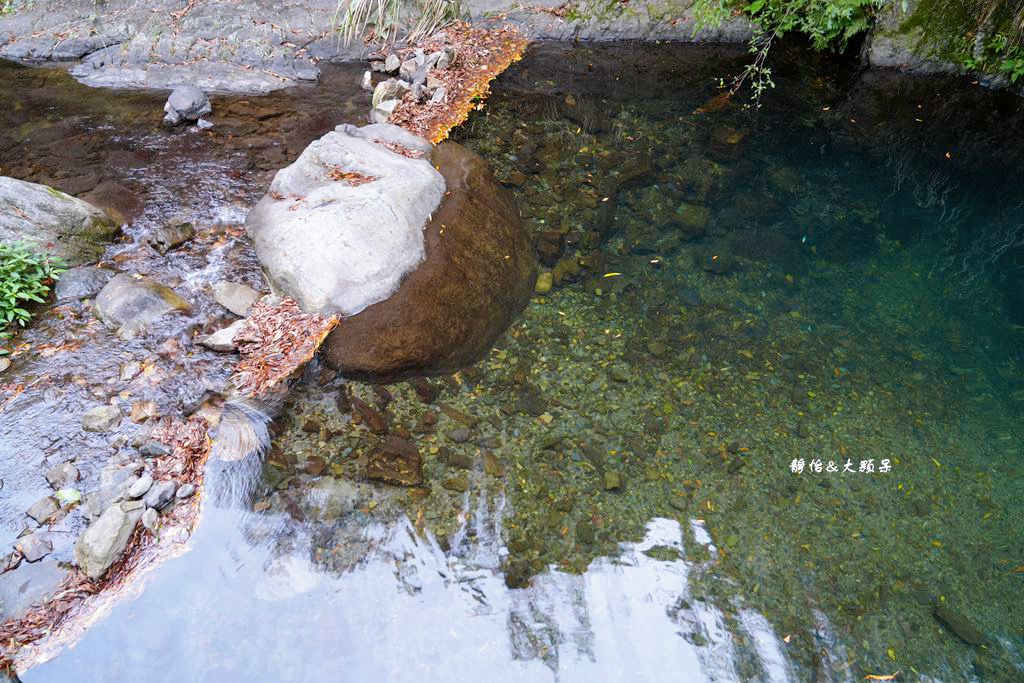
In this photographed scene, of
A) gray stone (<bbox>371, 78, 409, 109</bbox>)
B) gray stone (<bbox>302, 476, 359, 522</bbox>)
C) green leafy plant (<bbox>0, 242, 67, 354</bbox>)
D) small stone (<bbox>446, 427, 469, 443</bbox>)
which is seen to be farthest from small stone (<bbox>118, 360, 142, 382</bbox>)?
gray stone (<bbox>371, 78, 409, 109</bbox>)

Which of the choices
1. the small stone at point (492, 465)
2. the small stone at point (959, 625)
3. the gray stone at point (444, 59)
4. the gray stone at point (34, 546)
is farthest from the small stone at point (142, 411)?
the gray stone at point (444, 59)

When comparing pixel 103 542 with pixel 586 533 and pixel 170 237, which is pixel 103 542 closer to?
pixel 586 533

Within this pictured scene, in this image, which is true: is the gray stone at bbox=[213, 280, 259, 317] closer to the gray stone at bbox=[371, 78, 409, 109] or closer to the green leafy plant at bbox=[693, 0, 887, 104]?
the gray stone at bbox=[371, 78, 409, 109]

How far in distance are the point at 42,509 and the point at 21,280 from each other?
7.55ft

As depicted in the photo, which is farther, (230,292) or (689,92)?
(689,92)

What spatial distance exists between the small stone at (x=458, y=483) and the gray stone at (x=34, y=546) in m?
2.38

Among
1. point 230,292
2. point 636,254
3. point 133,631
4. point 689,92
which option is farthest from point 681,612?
point 689,92

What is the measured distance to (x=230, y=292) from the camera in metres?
5.18

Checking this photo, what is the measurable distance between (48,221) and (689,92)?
27.0ft

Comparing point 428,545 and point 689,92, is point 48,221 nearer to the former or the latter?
point 428,545

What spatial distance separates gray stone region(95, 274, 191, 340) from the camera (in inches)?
193

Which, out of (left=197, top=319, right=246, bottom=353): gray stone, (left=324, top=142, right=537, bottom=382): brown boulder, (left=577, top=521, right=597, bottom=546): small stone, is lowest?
(left=197, top=319, right=246, bottom=353): gray stone

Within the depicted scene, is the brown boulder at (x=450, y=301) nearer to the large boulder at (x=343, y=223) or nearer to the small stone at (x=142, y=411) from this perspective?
the large boulder at (x=343, y=223)

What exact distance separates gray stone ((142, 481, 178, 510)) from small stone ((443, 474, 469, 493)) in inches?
68.8
